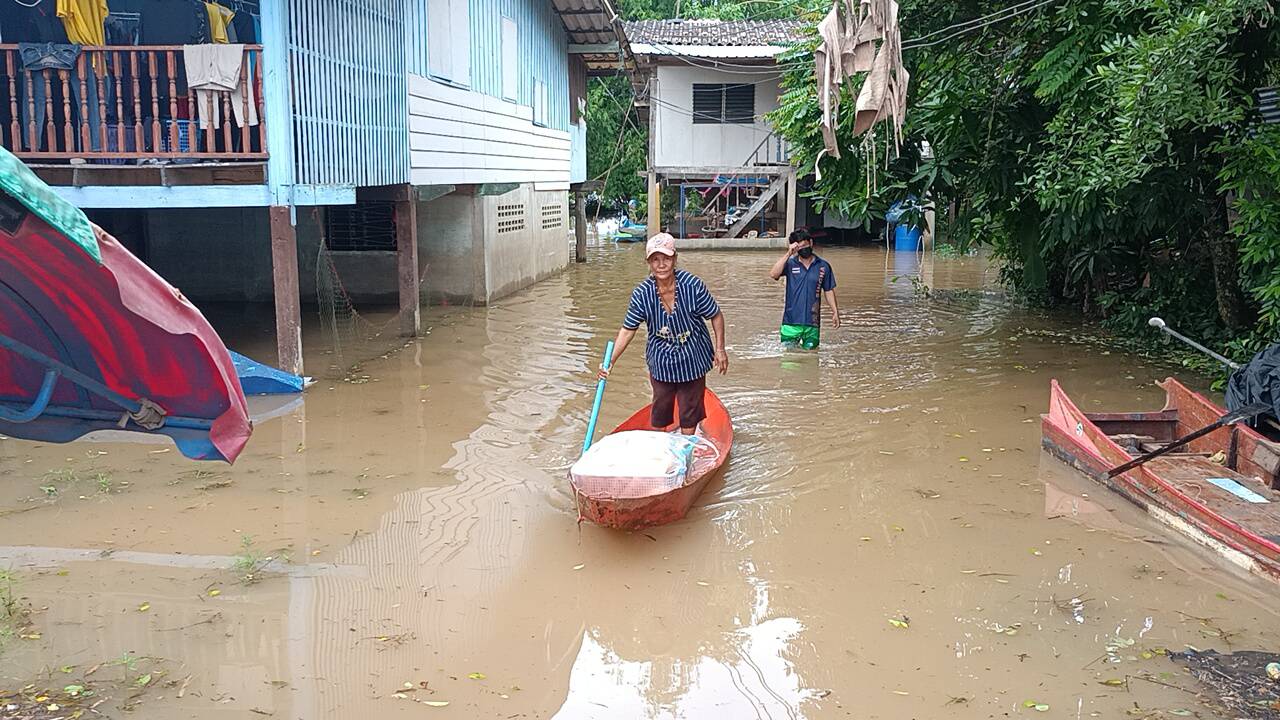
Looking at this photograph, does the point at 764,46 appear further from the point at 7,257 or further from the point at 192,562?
the point at 7,257

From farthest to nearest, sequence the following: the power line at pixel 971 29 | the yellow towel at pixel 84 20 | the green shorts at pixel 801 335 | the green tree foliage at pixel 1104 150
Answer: the green shorts at pixel 801 335 < the power line at pixel 971 29 < the yellow towel at pixel 84 20 < the green tree foliage at pixel 1104 150

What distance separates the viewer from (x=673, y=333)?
6.73m

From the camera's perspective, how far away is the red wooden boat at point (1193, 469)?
5766mm

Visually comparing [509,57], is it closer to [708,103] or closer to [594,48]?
[594,48]

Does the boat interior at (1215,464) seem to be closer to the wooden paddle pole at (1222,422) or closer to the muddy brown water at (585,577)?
the wooden paddle pole at (1222,422)

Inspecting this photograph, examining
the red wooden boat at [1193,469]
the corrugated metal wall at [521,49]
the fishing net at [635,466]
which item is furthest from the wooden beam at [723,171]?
the fishing net at [635,466]

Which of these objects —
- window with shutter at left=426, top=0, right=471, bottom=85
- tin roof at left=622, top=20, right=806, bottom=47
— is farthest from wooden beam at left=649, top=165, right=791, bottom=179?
window with shutter at left=426, top=0, right=471, bottom=85

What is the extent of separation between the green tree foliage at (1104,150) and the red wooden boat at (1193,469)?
1.54 m

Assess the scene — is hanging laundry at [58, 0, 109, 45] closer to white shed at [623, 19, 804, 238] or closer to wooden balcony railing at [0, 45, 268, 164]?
wooden balcony railing at [0, 45, 268, 164]

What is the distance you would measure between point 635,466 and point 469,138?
926 cm

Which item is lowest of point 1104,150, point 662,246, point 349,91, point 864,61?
point 662,246

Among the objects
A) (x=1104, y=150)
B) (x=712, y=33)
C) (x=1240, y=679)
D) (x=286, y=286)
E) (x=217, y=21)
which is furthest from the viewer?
(x=712, y=33)

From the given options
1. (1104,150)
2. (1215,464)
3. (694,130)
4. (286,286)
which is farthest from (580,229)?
(1215,464)

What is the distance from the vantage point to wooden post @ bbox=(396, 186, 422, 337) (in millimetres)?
12383
